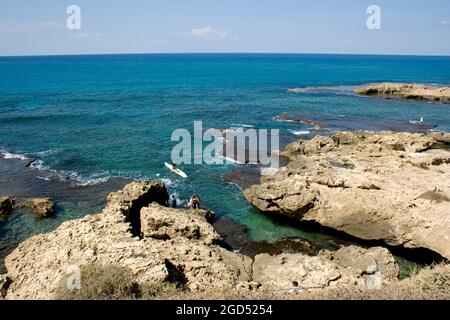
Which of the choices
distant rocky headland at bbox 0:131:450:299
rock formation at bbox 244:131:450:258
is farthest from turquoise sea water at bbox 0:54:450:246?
distant rocky headland at bbox 0:131:450:299

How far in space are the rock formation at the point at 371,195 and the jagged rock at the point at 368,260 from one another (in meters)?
4.35

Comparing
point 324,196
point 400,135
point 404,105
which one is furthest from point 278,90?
point 324,196

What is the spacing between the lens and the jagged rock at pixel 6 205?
28266mm

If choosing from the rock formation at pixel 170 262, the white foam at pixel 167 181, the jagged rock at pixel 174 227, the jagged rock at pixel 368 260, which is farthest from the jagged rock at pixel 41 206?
the jagged rock at pixel 368 260

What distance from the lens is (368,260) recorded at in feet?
62.7

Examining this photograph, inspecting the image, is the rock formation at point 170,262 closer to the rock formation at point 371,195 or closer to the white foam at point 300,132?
the rock formation at point 371,195

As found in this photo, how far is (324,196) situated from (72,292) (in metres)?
17.9

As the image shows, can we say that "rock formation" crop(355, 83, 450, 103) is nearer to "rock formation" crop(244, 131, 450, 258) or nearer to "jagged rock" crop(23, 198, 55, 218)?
"rock formation" crop(244, 131, 450, 258)

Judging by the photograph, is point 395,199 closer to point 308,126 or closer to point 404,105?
point 308,126

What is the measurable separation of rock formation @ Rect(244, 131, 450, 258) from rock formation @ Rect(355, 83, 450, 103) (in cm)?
6299

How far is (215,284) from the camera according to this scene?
1638cm

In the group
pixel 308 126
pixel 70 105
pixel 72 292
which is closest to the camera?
pixel 72 292

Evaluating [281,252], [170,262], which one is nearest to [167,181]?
[281,252]

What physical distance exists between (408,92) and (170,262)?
289 ft
